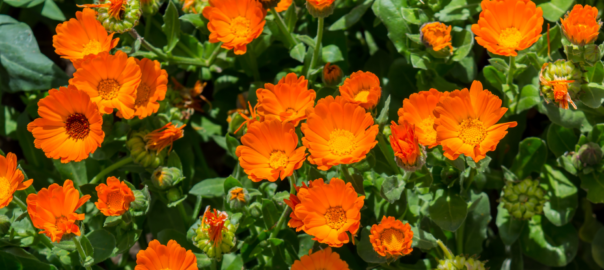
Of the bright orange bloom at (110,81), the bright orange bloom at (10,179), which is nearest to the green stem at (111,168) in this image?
the bright orange bloom at (110,81)

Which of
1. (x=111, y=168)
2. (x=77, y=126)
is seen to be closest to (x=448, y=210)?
(x=111, y=168)

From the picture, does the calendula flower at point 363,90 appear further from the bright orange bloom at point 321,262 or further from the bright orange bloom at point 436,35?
the bright orange bloom at point 321,262

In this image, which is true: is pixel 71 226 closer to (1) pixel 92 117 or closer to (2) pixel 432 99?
(1) pixel 92 117

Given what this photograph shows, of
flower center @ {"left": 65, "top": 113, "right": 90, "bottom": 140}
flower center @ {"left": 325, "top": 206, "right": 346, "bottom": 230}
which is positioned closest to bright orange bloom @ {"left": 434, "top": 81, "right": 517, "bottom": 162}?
flower center @ {"left": 325, "top": 206, "right": 346, "bottom": 230}

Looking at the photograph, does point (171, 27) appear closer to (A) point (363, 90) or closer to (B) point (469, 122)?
(A) point (363, 90)

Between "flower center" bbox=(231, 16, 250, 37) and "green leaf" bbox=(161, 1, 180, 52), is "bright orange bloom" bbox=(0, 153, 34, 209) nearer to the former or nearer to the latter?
"green leaf" bbox=(161, 1, 180, 52)
